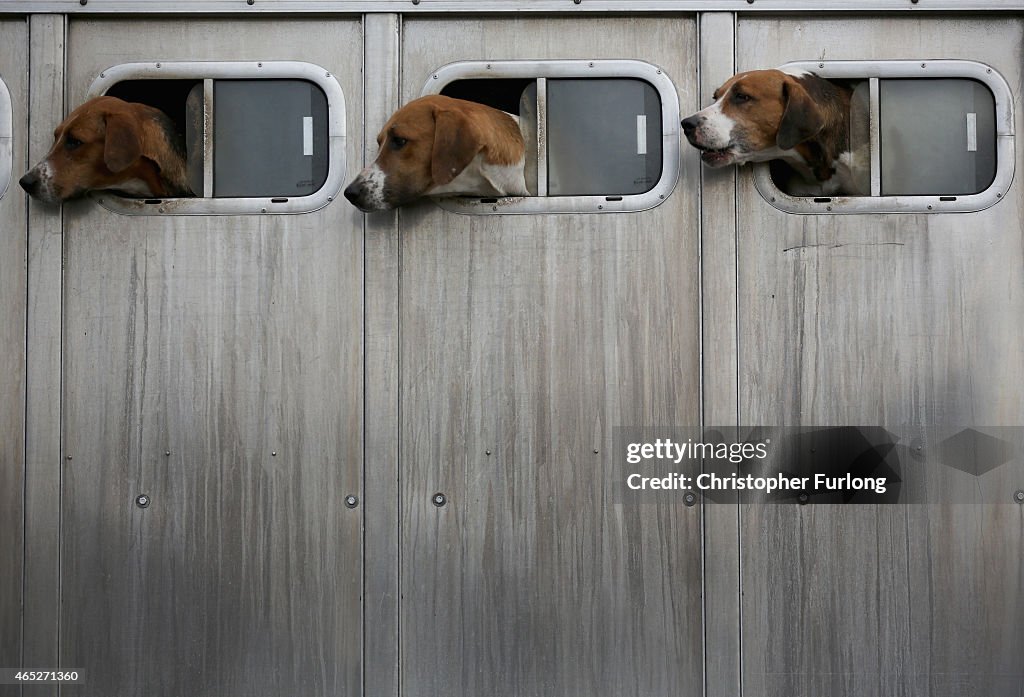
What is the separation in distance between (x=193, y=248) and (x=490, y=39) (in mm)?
1172

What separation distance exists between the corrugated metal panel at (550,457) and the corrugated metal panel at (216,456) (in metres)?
0.25

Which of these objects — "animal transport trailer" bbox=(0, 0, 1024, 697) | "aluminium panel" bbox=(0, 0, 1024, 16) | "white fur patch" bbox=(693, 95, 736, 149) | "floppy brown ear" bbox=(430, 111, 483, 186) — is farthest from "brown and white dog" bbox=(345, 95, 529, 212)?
"white fur patch" bbox=(693, 95, 736, 149)

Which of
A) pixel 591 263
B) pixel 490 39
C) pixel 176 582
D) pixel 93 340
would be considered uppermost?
pixel 490 39

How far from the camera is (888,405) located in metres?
2.63

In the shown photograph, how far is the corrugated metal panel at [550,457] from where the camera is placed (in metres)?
2.64

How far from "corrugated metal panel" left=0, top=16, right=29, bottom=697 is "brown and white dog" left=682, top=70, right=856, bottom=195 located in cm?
217

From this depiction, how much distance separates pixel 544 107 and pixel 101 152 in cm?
140

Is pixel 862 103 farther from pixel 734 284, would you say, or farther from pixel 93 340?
pixel 93 340

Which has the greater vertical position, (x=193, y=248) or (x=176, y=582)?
(x=193, y=248)

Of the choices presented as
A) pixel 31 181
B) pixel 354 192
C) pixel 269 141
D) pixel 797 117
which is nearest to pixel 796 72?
pixel 797 117

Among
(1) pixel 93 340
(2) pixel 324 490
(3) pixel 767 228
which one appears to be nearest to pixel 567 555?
(2) pixel 324 490

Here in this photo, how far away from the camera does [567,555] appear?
265cm

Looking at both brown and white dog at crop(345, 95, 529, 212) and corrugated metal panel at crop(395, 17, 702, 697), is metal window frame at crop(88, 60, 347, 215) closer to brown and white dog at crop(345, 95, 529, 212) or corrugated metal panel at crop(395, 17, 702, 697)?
brown and white dog at crop(345, 95, 529, 212)

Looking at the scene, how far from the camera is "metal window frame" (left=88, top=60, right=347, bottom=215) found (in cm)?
265
